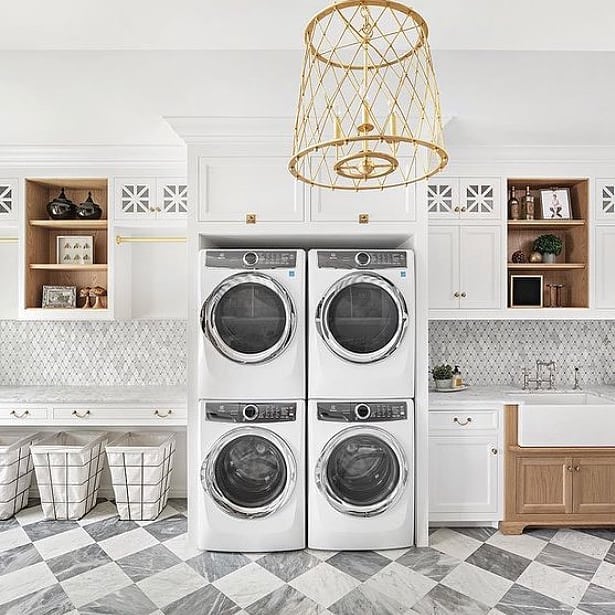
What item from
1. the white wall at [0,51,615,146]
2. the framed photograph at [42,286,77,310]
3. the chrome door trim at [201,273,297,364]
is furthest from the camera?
the framed photograph at [42,286,77,310]

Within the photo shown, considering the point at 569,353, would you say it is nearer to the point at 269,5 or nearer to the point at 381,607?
the point at 381,607

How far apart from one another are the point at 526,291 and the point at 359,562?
205 centimetres

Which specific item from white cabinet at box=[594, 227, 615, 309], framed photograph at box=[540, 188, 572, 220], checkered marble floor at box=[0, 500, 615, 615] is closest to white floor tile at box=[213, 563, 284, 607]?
checkered marble floor at box=[0, 500, 615, 615]

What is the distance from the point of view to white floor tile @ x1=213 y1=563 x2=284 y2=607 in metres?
2.56

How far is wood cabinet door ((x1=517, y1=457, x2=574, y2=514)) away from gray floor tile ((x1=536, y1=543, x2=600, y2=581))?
0.78 feet

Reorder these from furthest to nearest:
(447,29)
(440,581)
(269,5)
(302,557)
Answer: (302,557), (440,581), (447,29), (269,5)

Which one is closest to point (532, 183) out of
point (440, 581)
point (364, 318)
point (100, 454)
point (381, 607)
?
point (364, 318)

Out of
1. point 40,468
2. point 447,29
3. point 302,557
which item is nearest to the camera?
point 447,29

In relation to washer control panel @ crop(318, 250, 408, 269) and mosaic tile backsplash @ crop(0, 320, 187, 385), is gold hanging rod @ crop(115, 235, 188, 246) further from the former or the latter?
washer control panel @ crop(318, 250, 408, 269)

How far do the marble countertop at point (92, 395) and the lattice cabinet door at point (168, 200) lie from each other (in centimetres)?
120

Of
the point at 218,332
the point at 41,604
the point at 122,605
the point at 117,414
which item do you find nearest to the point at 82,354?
the point at 117,414

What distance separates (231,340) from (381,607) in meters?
1.49

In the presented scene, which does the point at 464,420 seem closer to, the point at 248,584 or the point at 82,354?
the point at 248,584

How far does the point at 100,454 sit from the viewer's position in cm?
373
